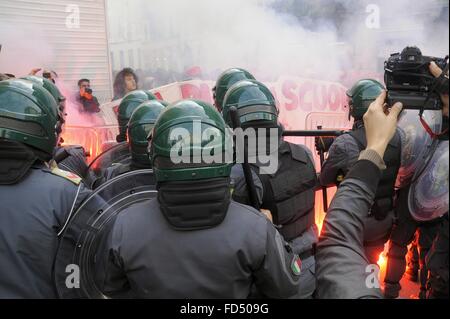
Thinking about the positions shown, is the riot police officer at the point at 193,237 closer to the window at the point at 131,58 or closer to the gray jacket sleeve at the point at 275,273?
the gray jacket sleeve at the point at 275,273

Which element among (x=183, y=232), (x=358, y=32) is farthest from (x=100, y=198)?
(x=358, y=32)

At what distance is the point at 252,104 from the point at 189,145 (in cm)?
120

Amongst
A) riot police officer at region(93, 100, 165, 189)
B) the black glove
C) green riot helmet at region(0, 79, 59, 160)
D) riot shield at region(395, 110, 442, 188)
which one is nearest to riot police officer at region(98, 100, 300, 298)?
riot shield at region(395, 110, 442, 188)

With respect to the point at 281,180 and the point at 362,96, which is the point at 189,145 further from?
the point at 362,96

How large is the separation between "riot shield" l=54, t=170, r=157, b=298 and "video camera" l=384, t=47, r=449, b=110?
108 cm

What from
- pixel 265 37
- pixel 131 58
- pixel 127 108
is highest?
pixel 265 37

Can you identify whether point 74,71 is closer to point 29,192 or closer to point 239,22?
point 239,22

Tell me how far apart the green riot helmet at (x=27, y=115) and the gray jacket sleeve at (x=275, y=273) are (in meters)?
1.18

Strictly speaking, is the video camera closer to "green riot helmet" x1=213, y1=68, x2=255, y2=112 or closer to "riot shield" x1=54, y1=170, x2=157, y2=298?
"riot shield" x1=54, y1=170, x2=157, y2=298

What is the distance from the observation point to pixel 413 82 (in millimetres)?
1397

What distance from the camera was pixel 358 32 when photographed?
7.83 meters

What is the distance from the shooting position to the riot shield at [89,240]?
1748mm

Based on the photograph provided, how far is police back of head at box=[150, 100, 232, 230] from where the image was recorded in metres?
1.41

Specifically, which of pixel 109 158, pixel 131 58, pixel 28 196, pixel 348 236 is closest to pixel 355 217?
pixel 348 236
